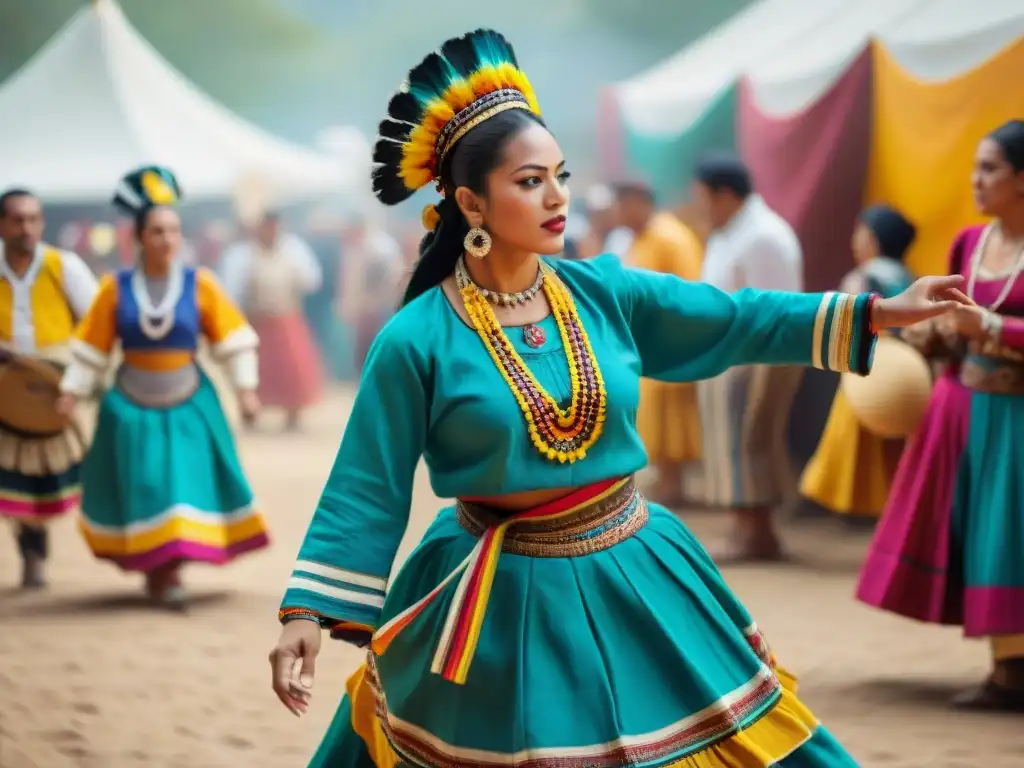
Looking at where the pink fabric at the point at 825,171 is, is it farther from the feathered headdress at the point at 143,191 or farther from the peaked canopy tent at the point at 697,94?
the feathered headdress at the point at 143,191

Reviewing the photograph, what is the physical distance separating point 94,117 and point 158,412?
6.90 metres

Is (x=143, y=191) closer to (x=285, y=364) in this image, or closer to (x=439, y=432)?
(x=439, y=432)

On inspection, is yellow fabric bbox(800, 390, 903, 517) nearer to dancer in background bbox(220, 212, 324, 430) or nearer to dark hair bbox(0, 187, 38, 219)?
dark hair bbox(0, 187, 38, 219)

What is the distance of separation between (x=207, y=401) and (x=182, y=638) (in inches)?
37.7

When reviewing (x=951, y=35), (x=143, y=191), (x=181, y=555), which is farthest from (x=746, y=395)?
(x=143, y=191)

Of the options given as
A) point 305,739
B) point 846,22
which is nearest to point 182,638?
point 305,739

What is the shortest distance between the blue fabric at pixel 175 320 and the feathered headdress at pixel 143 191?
268 millimetres

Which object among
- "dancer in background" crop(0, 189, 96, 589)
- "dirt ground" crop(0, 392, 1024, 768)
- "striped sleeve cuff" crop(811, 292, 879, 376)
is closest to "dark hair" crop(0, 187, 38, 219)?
"dancer in background" crop(0, 189, 96, 589)

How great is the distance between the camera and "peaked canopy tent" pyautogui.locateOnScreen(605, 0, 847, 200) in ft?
27.3

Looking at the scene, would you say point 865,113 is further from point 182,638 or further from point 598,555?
point 598,555

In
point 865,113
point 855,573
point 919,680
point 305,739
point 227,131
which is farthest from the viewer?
point 227,131

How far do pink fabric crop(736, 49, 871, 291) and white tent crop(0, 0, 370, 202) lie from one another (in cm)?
630

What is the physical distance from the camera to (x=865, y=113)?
6855 millimetres

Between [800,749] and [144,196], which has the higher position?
[144,196]
